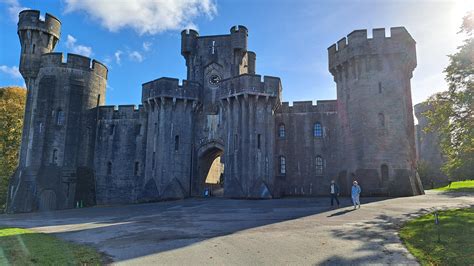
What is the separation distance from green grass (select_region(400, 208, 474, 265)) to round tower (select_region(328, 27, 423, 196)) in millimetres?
12853

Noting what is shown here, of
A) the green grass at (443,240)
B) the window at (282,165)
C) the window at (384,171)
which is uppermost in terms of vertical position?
the window at (282,165)

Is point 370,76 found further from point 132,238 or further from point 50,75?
point 50,75

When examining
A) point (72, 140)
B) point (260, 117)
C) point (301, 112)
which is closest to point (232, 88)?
point (260, 117)

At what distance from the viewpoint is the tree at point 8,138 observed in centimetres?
3697

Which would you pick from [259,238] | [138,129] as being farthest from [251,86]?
[259,238]

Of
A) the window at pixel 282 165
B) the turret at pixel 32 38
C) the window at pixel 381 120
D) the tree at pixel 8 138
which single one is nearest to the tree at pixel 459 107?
the window at pixel 381 120

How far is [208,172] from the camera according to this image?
35031 mm

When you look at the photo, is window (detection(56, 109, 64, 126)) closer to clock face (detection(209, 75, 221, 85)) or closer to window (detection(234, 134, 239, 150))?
clock face (detection(209, 75, 221, 85))

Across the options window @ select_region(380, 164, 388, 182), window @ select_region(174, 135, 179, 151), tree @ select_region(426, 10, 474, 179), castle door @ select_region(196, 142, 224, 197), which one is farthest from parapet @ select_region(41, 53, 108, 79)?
tree @ select_region(426, 10, 474, 179)

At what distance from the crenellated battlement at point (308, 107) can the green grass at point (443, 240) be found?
60.9ft

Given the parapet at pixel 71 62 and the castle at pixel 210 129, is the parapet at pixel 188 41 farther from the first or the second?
the parapet at pixel 71 62

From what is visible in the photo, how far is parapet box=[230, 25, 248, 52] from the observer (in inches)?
1330

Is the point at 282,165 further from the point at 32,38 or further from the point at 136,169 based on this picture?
the point at 32,38

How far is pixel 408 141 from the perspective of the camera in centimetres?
2800
